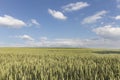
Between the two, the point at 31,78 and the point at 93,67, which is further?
the point at 93,67

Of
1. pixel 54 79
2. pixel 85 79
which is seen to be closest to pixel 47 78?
pixel 54 79

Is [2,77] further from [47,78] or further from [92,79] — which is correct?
[92,79]

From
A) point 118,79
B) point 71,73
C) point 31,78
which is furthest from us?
point 71,73

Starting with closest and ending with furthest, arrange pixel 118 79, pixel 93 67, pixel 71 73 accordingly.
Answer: pixel 118 79 → pixel 71 73 → pixel 93 67

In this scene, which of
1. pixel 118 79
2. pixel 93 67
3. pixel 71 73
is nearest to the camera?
pixel 118 79

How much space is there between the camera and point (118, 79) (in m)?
8.83

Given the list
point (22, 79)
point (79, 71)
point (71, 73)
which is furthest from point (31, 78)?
point (79, 71)

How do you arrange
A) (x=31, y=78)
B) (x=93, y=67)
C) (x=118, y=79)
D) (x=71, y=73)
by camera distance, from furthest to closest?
(x=93, y=67), (x=71, y=73), (x=31, y=78), (x=118, y=79)

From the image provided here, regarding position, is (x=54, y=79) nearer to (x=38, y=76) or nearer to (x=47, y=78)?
(x=47, y=78)

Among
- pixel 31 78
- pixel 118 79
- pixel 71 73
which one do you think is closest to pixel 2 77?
pixel 31 78

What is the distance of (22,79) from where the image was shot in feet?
29.2

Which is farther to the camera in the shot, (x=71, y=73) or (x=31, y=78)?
(x=71, y=73)

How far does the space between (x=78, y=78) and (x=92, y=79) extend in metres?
0.59

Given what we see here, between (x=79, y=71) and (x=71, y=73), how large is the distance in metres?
0.72
